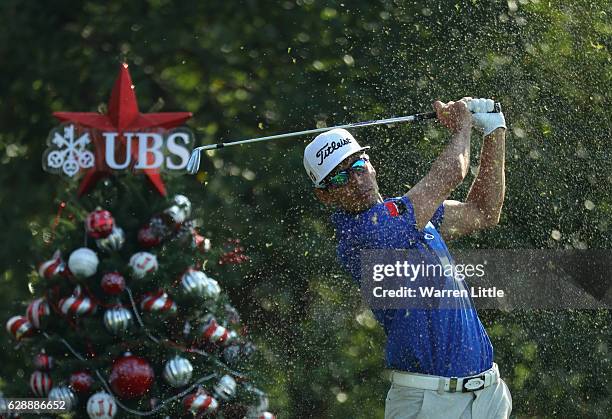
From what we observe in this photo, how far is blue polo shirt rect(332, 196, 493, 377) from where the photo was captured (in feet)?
14.2

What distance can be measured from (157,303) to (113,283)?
0.24 metres

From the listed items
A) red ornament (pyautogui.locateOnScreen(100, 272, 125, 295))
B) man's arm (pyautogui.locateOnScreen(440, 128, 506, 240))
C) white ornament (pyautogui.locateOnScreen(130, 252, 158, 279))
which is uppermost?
man's arm (pyautogui.locateOnScreen(440, 128, 506, 240))

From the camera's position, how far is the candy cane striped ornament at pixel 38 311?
21.1 feet

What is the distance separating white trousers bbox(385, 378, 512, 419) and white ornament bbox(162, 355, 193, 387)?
→ 6.62ft

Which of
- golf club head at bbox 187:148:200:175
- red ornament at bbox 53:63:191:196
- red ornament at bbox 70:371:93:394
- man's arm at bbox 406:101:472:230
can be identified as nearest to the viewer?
man's arm at bbox 406:101:472:230

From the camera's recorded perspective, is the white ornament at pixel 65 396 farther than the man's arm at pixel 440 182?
Yes

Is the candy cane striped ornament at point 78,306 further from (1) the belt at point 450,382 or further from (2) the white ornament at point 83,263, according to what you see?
(1) the belt at point 450,382

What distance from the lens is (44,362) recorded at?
Result: 643cm

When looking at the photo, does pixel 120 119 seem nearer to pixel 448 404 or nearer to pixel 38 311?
pixel 38 311

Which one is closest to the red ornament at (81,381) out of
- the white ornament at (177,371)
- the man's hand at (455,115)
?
the white ornament at (177,371)

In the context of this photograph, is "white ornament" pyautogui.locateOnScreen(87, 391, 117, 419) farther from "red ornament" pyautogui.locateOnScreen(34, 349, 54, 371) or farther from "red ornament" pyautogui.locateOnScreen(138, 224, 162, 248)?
"red ornament" pyautogui.locateOnScreen(138, 224, 162, 248)

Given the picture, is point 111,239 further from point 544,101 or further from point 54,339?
point 544,101

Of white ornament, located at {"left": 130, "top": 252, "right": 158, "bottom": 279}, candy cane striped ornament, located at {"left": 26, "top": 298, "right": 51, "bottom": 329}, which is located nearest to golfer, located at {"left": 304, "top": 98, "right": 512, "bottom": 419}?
white ornament, located at {"left": 130, "top": 252, "right": 158, "bottom": 279}

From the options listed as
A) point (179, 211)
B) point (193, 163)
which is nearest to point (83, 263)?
point (179, 211)
